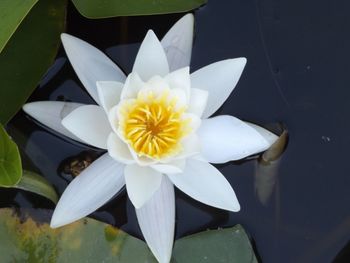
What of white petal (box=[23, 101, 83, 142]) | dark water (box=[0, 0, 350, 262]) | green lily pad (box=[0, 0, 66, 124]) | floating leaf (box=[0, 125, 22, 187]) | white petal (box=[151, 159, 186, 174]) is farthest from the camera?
dark water (box=[0, 0, 350, 262])

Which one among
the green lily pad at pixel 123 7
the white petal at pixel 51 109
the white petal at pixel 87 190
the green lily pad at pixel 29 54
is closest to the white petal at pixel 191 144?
the white petal at pixel 87 190

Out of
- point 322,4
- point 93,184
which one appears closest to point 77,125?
point 93,184

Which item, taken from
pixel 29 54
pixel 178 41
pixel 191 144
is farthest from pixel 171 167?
pixel 29 54

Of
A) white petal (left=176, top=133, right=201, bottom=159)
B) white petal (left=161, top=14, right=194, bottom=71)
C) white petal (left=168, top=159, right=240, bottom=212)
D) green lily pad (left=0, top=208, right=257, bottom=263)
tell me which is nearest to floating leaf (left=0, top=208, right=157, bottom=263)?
green lily pad (left=0, top=208, right=257, bottom=263)

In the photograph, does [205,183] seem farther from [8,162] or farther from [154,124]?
[8,162]

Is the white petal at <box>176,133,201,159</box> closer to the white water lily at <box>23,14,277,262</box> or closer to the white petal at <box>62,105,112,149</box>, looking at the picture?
the white water lily at <box>23,14,277,262</box>

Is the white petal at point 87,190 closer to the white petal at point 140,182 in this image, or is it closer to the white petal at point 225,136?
the white petal at point 140,182

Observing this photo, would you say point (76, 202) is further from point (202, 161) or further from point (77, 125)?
point (202, 161)
